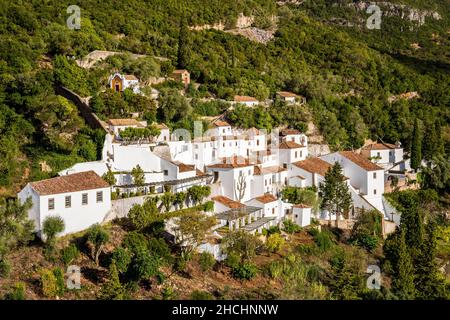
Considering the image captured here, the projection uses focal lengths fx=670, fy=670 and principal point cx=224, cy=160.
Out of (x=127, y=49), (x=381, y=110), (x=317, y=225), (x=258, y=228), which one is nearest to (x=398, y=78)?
(x=381, y=110)

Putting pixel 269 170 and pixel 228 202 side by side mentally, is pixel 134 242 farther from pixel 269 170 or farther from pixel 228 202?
pixel 269 170

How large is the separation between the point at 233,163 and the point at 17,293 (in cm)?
1773

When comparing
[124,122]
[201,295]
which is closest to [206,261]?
[201,295]

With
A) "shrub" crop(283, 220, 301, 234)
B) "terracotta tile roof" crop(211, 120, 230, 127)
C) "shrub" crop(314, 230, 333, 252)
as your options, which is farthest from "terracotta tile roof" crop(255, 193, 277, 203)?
"terracotta tile roof" crop(211, 120, 230, 127)

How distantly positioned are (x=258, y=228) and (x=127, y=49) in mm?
27618

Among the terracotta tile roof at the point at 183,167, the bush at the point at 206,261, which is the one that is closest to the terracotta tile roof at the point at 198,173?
the terracotta tile roof at the point at 183,167

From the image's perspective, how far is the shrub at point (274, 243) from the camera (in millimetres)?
37562

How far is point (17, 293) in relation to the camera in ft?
93.0

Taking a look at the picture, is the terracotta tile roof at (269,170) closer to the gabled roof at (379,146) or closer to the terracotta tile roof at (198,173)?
A: the terracotta tile roof at (198,173)

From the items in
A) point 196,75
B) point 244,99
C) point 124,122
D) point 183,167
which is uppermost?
point 196,75

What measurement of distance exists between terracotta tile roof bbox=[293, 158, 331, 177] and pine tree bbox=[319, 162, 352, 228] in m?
2.10

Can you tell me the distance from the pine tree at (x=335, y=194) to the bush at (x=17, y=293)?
69.1ft

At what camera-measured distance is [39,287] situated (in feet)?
98.2

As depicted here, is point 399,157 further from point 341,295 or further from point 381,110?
point 341,295
